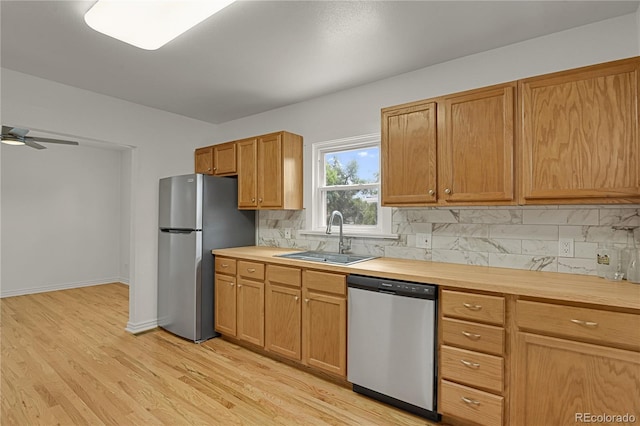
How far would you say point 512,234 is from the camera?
7.83 feet

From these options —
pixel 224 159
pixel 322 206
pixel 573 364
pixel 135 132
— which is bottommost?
pixel 573 364

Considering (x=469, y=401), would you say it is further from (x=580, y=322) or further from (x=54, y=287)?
(x=54, y=287)

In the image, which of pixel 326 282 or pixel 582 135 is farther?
pixel 326 282

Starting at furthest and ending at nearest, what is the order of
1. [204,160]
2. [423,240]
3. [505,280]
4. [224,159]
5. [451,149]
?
[204,160]
[224,159]
[423,240]
[451,149]
[505,280]

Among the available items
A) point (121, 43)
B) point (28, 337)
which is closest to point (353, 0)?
point (121, 43)

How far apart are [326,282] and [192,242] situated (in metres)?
1.63

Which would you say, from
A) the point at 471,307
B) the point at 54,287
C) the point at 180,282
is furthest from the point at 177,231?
the point at 54,287

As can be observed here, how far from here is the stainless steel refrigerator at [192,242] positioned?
133 inches

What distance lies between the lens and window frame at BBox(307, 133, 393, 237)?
3062 mm

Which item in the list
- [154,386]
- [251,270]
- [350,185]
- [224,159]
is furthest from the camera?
[224,159]

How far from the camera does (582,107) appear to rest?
1921 mm

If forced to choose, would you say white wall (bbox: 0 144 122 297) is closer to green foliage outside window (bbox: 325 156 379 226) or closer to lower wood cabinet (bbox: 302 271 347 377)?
green foliage outside window (bbox: 325 156 379 226)

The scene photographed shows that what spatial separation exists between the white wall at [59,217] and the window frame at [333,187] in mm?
4737

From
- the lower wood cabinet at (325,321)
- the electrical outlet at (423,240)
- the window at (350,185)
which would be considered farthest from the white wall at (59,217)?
the electrical outlet at (423,240)
